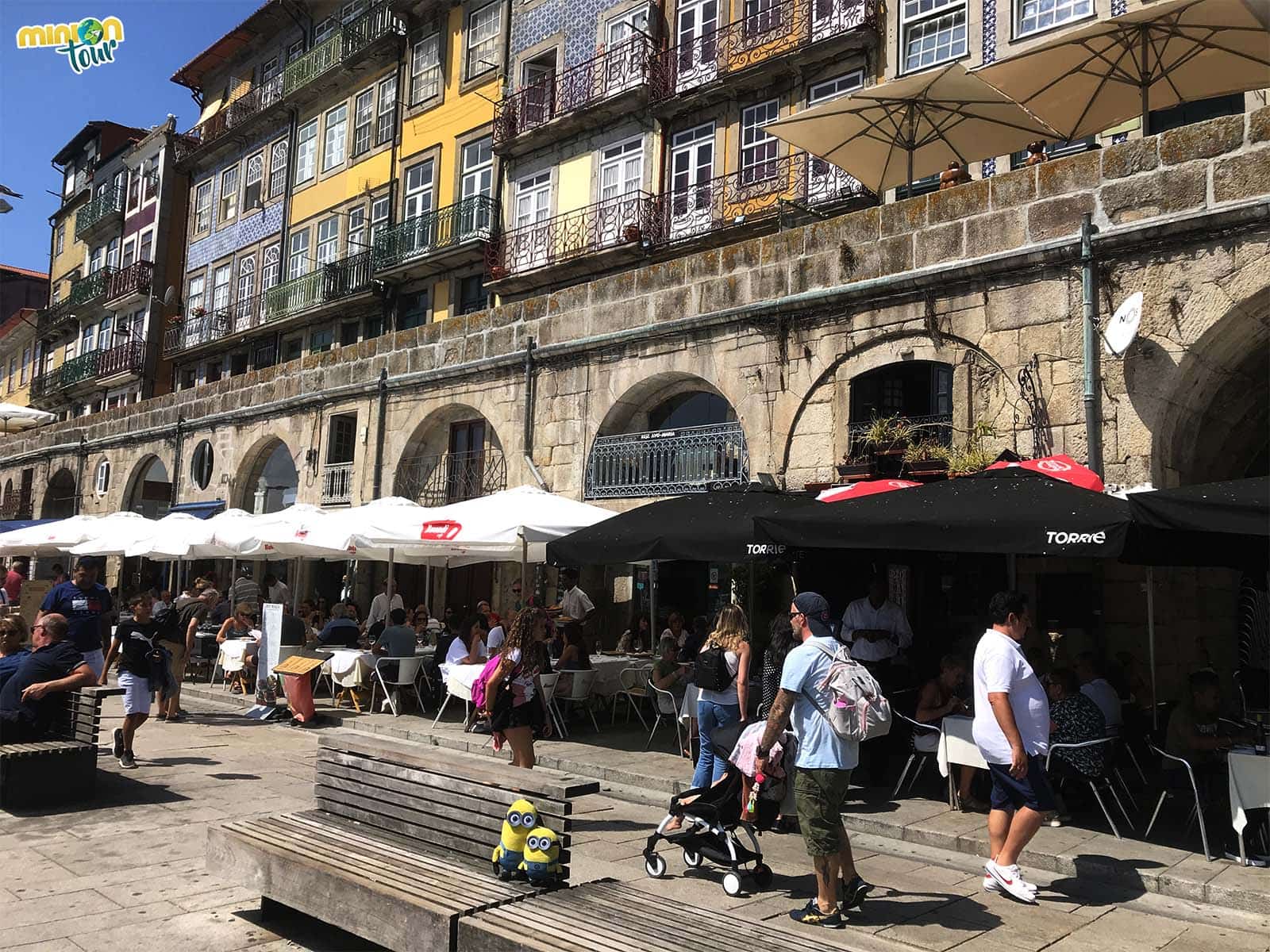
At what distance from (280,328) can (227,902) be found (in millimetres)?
26199

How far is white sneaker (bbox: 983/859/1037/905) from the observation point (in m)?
5.51

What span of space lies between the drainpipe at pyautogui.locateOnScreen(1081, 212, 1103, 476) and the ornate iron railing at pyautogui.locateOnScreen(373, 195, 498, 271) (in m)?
15.9

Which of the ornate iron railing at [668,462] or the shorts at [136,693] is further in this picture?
the ornate iron railing at [668,462]

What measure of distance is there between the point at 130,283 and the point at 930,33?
102 ft

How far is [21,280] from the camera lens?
55625mm

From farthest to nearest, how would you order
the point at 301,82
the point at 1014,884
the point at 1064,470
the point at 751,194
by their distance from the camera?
the point at 301,82
the point at 751,194
the point at 1064,470
the point at 1014,884

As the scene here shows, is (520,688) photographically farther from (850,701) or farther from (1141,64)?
(1141,64)

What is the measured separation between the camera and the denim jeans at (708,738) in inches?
257

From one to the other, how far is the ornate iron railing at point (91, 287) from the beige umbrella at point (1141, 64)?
35995 mm

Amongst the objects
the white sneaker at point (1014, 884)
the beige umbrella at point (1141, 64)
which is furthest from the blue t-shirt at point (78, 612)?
the beige umbrella at point (1141, 64)

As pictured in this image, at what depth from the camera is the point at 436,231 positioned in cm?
2428

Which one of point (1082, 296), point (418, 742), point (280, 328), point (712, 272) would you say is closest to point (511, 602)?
point (418, 742)

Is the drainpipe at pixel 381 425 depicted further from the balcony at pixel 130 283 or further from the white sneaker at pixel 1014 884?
the balcony at pixel 130 283

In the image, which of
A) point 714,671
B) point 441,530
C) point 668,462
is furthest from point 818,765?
point 668,462
